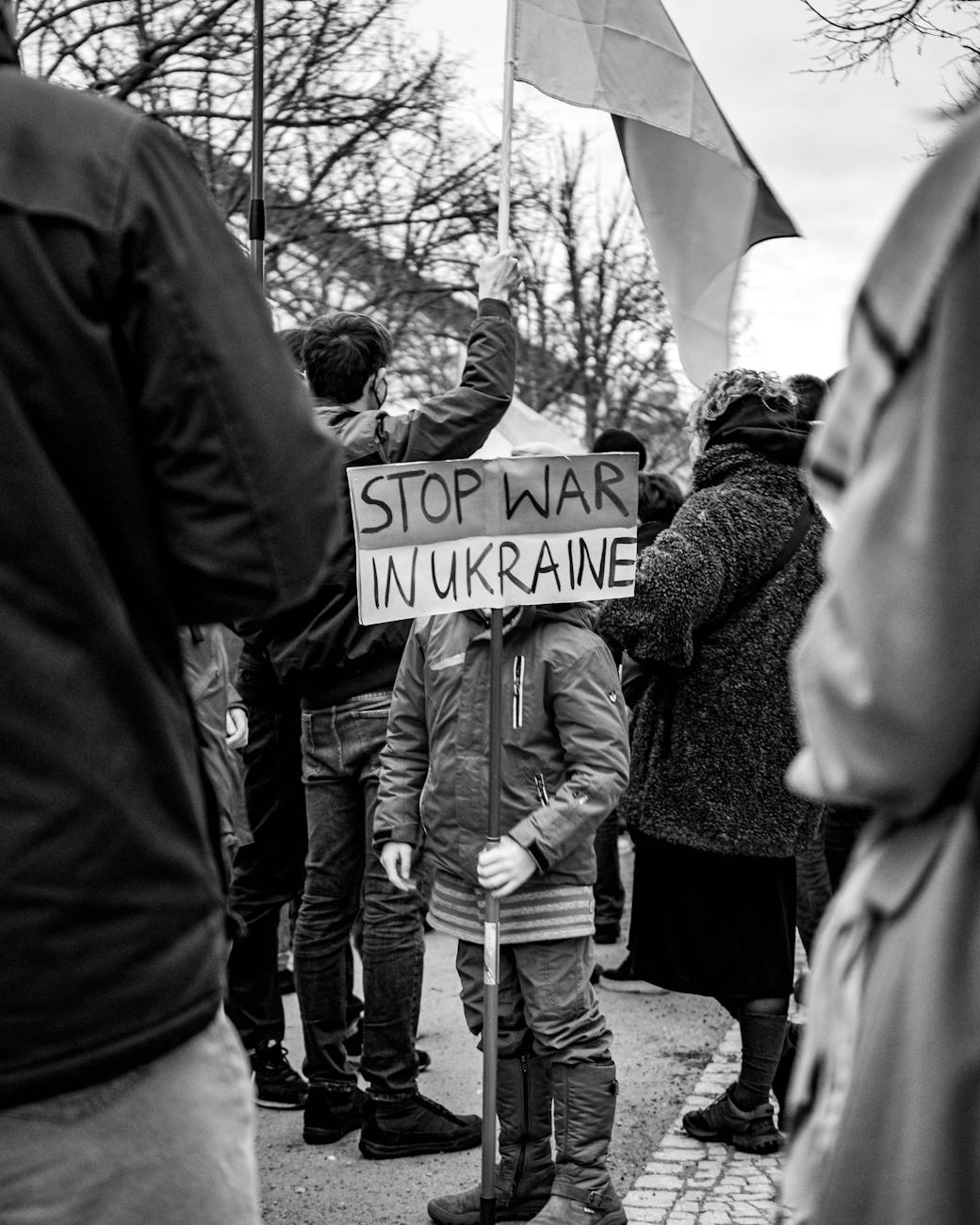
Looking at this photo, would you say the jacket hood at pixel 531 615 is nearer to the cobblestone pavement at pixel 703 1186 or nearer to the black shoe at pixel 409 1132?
the cobblestone pavement at pixel 703 1186

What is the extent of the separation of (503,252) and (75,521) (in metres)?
2.35

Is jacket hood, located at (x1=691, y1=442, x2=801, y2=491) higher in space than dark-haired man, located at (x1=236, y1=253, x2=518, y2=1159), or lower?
higher

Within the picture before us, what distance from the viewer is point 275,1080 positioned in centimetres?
459

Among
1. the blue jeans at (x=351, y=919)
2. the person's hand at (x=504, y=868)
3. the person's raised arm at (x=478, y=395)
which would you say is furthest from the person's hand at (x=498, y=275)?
the person's hand at (x=504, y=868)

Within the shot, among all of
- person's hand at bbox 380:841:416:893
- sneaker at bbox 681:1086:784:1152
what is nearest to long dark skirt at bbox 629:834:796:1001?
sneaker at bbox 681:1086:784:1152

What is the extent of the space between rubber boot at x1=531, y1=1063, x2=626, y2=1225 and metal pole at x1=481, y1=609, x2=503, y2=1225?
7.6 inches

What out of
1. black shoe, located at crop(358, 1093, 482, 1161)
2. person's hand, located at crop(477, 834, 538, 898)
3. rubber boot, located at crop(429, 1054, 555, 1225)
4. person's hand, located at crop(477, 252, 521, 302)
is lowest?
black shoe, located at crop(358, 1093, 482, 1161)

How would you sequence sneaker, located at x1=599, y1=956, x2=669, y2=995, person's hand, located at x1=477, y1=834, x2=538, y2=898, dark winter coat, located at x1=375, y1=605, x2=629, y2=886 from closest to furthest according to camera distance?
person's hand, located at x1=477, y1=834, x2=538, y2=898, dark winter coat, located at x1=375, y1=605, x2=629, y2=886, sneaker, located at x1=599, y1=956, x2=669, y2=995

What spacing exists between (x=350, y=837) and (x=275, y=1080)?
2.92 feet

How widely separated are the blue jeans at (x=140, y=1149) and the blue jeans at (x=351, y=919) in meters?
2.53

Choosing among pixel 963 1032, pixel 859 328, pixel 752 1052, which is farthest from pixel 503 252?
pixel 963 1032

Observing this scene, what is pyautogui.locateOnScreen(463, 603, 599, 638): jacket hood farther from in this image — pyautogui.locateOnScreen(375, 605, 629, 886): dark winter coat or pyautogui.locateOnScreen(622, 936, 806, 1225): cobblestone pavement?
pyautogui.locateOnScreen(622, 936, 806, 1225): cobblestone pavement

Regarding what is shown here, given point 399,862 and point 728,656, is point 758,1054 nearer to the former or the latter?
point 728,656

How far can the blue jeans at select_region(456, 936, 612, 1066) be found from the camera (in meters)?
3.52
